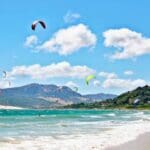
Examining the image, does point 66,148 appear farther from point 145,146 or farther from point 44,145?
point 145,146

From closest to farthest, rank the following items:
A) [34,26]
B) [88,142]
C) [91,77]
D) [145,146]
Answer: [34,26] < [145,146] < [88,142] < [91,77]

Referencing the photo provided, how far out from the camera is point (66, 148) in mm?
21281

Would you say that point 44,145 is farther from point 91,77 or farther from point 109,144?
point 91,77

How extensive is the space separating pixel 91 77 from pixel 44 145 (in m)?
6.74

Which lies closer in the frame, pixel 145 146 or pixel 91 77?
pixel 145 146

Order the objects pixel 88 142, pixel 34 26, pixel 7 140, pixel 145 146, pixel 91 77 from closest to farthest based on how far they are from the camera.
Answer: pixel 34 26
pixel 145 146
pixel 88 142
pixel 7 140
pixel 91 77

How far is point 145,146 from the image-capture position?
877 inches

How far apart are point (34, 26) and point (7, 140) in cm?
816

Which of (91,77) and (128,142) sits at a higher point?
(91,77)

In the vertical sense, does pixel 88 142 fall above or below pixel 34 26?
below

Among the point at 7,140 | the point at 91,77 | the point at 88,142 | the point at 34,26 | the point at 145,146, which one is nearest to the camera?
the point at 34,26

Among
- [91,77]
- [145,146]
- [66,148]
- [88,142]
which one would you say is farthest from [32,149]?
[91,77]

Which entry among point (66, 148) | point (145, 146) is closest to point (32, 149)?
point (66, 148)

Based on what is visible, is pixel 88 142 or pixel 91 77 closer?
pixel 88 142
